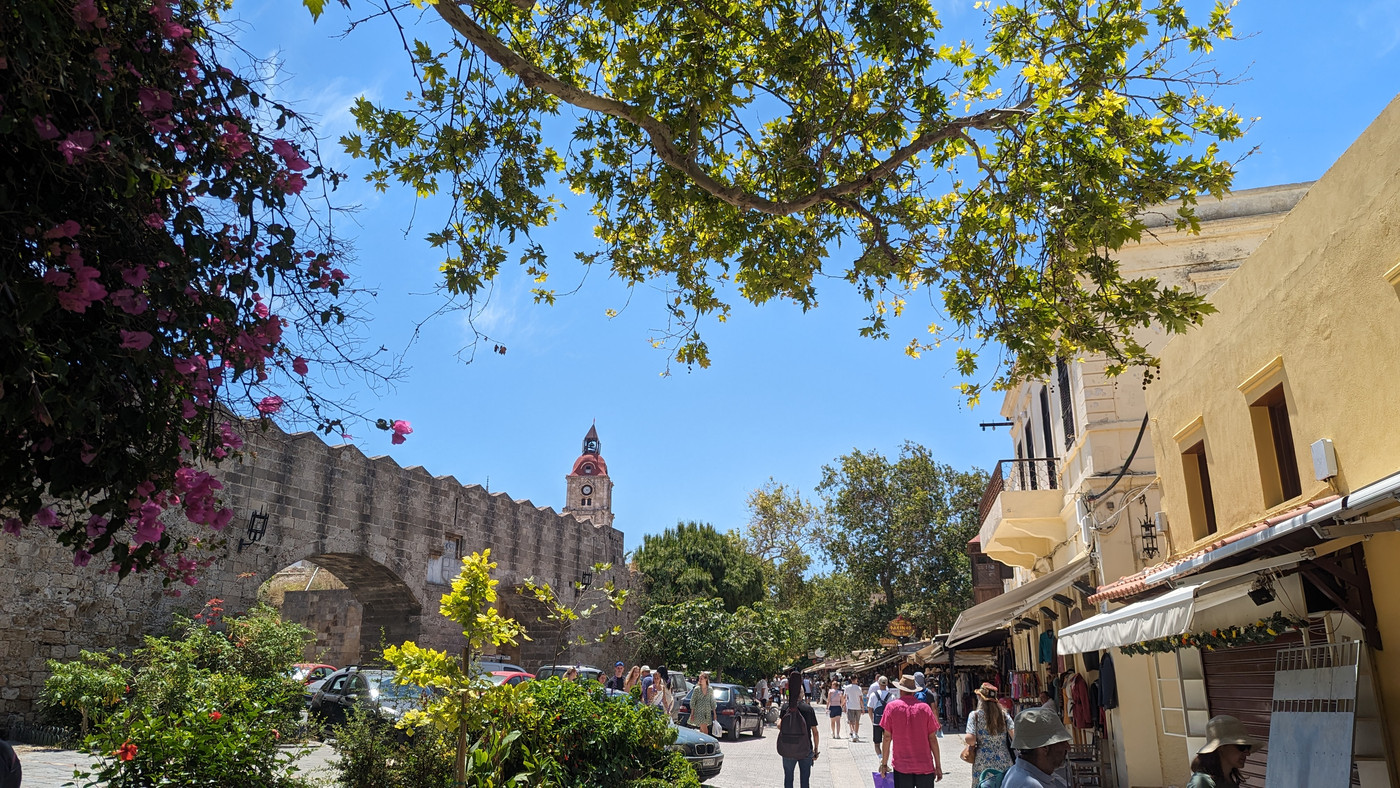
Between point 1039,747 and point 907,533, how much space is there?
36.5 meters

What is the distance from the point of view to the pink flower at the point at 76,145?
9.34ft

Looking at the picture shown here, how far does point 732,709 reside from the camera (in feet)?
70.6

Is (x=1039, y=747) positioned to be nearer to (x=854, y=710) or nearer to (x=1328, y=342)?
(x=1328, y=342)

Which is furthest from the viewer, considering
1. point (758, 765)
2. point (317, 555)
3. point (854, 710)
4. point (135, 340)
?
point (854, 710)

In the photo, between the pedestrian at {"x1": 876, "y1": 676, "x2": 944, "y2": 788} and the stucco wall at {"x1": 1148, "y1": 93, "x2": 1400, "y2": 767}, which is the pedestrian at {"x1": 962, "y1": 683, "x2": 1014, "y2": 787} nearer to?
the pedestrian at {"x1": 876, "y1": 676, "x2": 944, "y2": 788}

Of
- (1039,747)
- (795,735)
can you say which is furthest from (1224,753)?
(795,735)

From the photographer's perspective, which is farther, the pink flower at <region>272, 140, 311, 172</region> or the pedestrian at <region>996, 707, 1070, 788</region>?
the pink flower at <region>272, 140, 311, 172</region>

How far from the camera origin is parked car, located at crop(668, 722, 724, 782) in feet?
39.6

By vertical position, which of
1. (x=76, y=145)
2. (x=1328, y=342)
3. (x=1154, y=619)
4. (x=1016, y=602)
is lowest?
(x=1154, y=619)

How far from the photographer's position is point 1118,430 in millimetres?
13398

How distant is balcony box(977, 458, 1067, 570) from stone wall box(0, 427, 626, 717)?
1272cm

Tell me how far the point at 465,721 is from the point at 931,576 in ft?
117

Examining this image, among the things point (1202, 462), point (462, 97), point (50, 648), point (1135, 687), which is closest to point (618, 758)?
point (462, 97)

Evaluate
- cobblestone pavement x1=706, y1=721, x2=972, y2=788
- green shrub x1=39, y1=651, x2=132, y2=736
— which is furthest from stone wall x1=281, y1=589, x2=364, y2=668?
green shrub x1=39, y1=651, x2=132, y2=736
